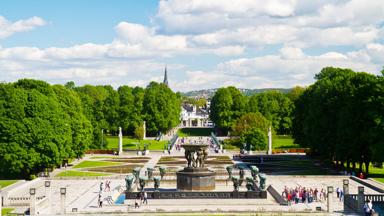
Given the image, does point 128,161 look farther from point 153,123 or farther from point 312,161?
point 153,123

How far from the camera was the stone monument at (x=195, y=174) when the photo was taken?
4794 cm

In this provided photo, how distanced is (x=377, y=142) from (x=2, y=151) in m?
35.7

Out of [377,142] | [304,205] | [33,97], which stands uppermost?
[33,97]

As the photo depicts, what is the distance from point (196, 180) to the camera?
157ft

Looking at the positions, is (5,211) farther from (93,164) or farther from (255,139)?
(255,139)

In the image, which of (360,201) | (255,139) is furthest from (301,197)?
(255,139)

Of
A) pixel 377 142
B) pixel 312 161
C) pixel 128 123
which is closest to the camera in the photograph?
pixel 377 142

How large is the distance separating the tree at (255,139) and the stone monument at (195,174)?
4958 centimetres

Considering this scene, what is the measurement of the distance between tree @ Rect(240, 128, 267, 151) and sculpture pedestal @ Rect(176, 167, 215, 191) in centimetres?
4980

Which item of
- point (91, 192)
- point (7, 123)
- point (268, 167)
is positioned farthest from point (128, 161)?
point (91, 192)

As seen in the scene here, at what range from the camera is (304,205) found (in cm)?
4344

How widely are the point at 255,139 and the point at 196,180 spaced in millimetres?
51432

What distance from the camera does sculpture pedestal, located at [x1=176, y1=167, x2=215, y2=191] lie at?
157 feet

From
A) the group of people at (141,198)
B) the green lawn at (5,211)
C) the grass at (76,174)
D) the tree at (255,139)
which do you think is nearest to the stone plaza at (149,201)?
the group of people at (141,198)
